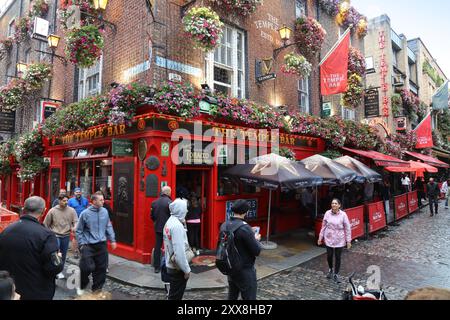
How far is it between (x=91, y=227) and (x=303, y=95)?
445 inches

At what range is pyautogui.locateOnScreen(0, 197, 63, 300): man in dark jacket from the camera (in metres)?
3.32

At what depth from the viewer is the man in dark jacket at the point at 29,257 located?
3.32 meters

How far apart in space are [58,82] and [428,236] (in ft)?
51.0

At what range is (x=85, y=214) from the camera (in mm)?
5691

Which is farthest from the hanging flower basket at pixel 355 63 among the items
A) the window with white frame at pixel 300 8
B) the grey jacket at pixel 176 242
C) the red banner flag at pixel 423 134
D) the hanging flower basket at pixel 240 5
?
the grey jacket at pixel 176 242

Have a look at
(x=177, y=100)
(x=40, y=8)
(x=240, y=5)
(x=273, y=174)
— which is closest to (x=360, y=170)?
(x=273, y=174)

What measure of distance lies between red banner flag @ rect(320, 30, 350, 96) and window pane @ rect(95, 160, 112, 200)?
908 centimetres

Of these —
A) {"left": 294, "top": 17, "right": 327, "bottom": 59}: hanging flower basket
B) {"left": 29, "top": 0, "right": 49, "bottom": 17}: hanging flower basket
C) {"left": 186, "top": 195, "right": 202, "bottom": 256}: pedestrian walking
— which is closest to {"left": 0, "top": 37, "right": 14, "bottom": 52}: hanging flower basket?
{"left": 29, "top": 0, "right": 49, "bottom": 17}: hanging flower basket

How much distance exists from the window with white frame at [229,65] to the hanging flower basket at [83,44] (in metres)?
3.27

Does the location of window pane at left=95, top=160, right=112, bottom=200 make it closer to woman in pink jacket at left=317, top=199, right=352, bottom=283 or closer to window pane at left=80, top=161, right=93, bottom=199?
window pane at left=80, top=161, right=93, bottom=199

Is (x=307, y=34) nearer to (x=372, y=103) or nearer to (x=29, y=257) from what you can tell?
(x=372, y=103)

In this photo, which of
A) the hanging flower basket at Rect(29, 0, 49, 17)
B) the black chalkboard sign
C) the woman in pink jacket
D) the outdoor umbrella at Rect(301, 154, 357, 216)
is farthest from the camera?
the black chalkboard sign

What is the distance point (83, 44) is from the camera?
27.4 feet
